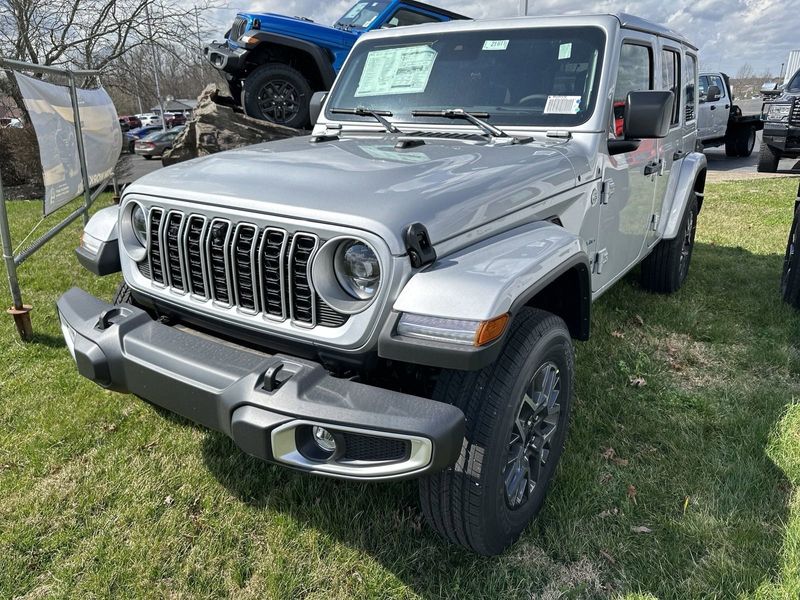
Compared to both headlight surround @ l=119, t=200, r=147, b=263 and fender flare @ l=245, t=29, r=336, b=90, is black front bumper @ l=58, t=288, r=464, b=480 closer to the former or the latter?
headlight surround @ l=119, t=200, r=147, b=263

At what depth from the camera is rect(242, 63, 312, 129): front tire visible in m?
7.51

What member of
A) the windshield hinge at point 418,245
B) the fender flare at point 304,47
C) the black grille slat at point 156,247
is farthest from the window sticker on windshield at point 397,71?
the fender flare at point 304,47

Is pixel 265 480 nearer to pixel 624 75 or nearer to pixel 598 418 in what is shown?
pixel 598 418

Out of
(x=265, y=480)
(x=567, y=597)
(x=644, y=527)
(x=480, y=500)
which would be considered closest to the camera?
(x=480, y=500)

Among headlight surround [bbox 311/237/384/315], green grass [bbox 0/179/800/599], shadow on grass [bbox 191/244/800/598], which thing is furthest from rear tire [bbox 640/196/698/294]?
headlight surround [bbox 311/237/384/315]

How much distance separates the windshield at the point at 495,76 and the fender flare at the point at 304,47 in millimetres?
4224

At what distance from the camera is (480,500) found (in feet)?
6.66

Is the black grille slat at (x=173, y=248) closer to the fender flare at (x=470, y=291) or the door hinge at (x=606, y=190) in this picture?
the fender flare at (x=470, y=291)

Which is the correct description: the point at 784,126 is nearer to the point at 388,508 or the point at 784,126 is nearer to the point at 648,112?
the point at 648,112

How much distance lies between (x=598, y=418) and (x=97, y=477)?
2489mm

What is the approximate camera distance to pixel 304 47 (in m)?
7.53

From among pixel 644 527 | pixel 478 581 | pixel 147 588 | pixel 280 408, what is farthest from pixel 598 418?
pixel 147 588

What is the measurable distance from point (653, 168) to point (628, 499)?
2.30 m

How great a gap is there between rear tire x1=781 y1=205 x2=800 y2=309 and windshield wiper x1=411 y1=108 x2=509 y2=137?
2823 millimetres
